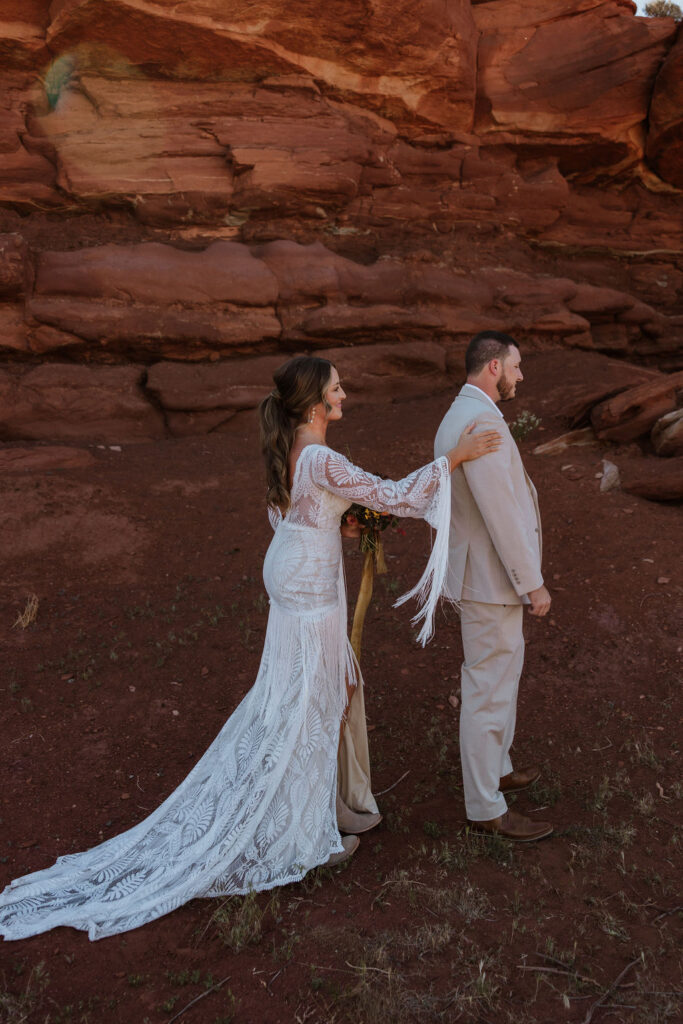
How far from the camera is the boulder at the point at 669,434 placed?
26.6 feet

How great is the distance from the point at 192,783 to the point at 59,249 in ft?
28.3

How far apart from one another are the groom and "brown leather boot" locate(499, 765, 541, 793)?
453mm

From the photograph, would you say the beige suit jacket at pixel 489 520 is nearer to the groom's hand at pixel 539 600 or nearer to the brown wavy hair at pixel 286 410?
the groom's hand at pixel 539 600

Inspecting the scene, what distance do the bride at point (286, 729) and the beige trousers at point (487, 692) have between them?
257mm

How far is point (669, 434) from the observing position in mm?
8156

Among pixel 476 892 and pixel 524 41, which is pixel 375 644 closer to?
pixel 476 892

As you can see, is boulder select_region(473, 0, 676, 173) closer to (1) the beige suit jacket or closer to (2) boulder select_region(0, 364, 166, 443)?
(2) boulder select_region(0, 364, 166, 443)

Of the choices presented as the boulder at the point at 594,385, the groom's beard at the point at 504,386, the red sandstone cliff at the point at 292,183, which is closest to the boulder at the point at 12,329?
the red sandstone cliff at the point at 292,183

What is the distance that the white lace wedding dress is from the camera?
3.52 metres

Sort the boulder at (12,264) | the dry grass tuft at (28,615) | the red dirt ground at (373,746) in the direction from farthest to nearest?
1. the boulder at (12,264)
2. the dry grass tuft at (28,615)
3. the red dirt ground at (373,746)

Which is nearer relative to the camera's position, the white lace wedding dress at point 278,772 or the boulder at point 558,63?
the white lace wedding dress at point 278,772

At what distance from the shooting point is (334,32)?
11.2m

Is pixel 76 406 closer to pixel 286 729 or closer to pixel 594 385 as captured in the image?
pixel 594 385

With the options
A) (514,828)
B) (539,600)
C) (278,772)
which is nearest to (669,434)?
(539,600)
